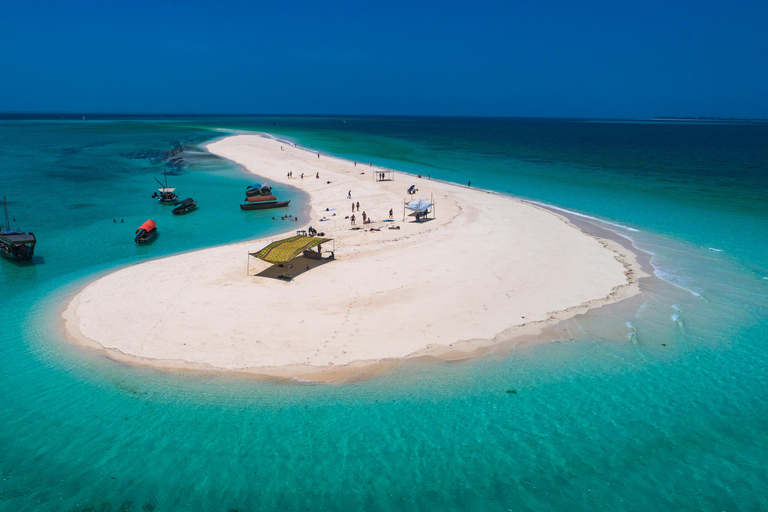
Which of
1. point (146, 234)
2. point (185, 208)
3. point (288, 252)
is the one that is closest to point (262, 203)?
point (185, 208)

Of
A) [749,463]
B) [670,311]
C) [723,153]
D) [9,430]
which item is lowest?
[9,430]

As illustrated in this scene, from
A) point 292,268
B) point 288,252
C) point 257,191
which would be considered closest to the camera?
point 288,252

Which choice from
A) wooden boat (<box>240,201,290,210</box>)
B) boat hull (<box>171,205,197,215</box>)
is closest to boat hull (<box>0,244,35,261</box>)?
boat hull (<box>171,205,197,215</box>)

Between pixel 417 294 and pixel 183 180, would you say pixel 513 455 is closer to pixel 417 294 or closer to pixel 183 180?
pixel 417 294

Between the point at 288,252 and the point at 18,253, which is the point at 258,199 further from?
the point at 288,252

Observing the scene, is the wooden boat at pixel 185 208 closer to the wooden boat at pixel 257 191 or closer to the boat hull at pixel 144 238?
the wooden boat at pixel 257 191

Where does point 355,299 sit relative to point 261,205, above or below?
below

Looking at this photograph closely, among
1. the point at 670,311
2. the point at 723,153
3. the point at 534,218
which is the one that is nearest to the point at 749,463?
the point at 670,311
